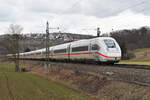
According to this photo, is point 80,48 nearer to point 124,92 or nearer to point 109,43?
point 109,43

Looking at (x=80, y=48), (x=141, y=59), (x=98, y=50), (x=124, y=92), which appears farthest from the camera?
(x=141, y=59)

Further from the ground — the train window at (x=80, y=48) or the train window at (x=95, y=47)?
the train window at (x=95, y=47)

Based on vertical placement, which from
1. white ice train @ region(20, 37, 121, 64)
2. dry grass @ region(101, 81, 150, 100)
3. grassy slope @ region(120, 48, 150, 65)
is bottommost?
grassy slope @ region(120, 48, 150, 65)

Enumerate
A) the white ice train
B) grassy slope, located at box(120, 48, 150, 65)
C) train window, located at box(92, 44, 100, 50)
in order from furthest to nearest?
grassy slope, located at box(120, 48, 150, 65) < train window, located at box(92, 44, 100, 50) < the white ice train

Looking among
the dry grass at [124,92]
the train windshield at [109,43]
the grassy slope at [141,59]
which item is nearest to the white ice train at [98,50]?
the train windshield at [109,43]

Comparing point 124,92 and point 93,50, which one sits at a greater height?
point 93,50

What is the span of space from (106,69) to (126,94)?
5807 mm

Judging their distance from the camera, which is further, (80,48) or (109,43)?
(80,48)

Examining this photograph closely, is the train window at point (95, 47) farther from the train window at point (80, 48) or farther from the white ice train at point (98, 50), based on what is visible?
the train window at point (80, 48)

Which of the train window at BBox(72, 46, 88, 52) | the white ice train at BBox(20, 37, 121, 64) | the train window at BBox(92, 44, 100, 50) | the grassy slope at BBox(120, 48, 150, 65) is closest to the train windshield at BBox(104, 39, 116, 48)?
the white ice train at BBox(20, 37, 121, 64)

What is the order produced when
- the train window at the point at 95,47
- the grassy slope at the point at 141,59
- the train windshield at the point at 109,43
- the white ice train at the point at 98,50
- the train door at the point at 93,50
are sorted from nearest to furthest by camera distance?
the white ice train at the point at 98,50 → the train windshield at the point at 109,43 → the train window at the point at 95,47 → the train door at the point at 93,50 → the grassy slope at the point at 141,59

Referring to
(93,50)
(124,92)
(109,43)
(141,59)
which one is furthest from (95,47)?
(141,59)

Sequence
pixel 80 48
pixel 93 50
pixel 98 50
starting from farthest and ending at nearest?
pixel 80 48 < pixel 93 50 < pixel 98 50

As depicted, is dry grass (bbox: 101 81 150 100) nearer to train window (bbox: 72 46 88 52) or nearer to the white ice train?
the white ice train
